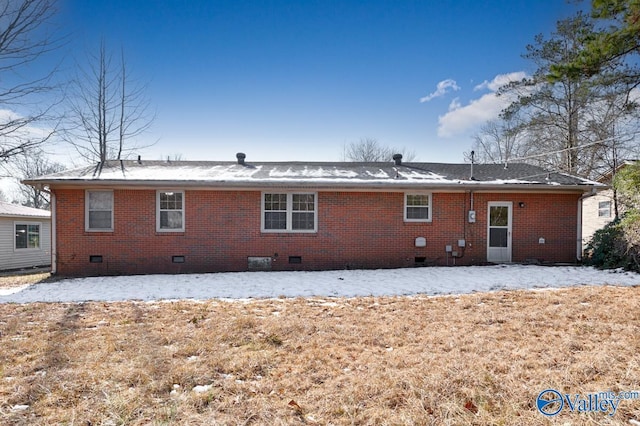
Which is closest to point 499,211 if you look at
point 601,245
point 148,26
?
point 601,245

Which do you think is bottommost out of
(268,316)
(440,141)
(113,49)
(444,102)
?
(268,316)

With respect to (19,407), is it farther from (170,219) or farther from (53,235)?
(53,235)

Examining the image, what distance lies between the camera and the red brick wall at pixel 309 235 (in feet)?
31.0

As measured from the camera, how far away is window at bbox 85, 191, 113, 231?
31.1 feet

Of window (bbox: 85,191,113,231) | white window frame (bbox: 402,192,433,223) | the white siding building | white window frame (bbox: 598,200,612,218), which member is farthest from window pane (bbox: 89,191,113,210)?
white window frame (bbox: 598,200,612,218)

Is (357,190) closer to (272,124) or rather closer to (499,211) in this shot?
(499,211)

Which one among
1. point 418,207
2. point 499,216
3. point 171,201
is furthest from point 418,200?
point 171,201

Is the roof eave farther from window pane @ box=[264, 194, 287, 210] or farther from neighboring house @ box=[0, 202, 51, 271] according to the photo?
neighboring house @ box=[0, 202, 51, 271]

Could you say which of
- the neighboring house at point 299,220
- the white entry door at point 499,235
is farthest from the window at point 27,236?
the white entry door at point 499,235

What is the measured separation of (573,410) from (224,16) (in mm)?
10823

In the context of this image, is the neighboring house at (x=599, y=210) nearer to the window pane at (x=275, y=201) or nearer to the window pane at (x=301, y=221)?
the window pane at (x=301, y=221)

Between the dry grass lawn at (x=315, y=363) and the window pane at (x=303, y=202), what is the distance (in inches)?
179

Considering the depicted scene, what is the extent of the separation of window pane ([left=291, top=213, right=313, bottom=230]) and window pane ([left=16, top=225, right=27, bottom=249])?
1440 cm

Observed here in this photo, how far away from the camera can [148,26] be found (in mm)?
9641
